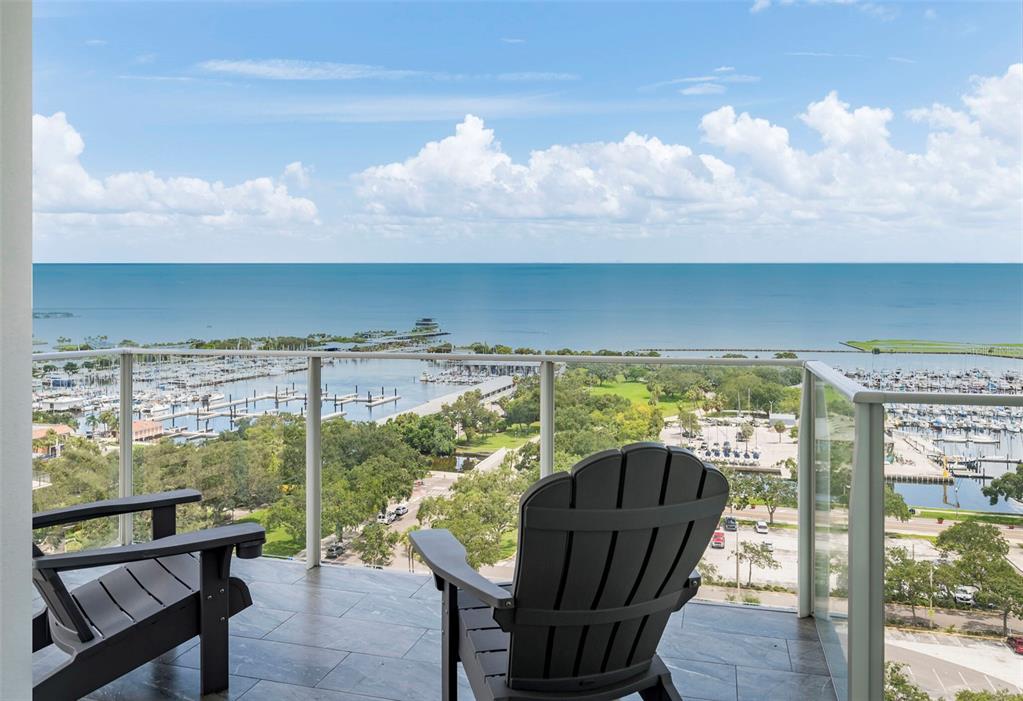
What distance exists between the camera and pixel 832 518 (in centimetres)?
293

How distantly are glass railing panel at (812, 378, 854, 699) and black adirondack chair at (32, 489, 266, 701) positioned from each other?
2000 mm

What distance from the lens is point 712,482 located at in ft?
7.22

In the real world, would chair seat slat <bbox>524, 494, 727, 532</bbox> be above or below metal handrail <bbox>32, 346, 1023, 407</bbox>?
below

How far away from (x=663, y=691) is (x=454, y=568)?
0.71 metres

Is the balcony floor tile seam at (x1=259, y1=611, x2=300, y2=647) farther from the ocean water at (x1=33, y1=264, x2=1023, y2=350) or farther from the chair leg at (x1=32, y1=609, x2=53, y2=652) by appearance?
the ocean water at (x1=33, y1=264, x2=1023, y2=350)

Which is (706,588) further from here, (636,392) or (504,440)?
(504,440)

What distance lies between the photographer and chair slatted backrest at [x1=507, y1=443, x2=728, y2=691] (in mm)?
2027

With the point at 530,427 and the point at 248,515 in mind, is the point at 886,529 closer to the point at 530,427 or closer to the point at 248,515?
the point at 530,427

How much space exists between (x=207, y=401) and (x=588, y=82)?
15.2 metres

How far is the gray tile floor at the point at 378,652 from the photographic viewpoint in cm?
286

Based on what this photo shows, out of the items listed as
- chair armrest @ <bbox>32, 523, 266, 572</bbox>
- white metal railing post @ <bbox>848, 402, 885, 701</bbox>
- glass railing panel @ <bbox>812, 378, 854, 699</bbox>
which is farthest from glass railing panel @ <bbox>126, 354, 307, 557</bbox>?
white metal railing post @ <bbox>848, 402, 885, 701</bbox>

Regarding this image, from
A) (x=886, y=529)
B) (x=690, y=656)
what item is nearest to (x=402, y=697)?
(x=690, y=656)

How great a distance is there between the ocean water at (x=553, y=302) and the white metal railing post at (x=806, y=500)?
13539mm

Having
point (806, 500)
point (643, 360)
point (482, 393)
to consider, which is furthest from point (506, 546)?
point (806, 500)
